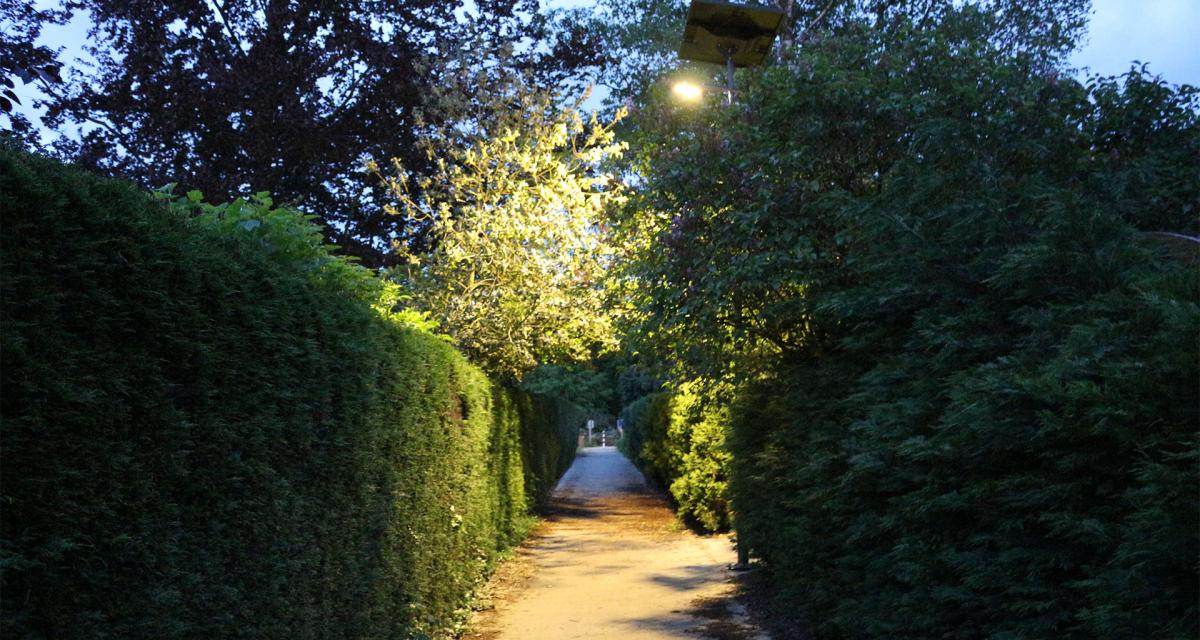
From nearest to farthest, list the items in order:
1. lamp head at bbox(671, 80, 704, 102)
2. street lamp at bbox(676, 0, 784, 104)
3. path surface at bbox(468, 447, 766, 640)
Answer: path surface at bbox(468, 447, 766, 640) → street lamp at bbox(676, 0, 784, 104) → lamp head at bbox(671, 80, 704, 102)

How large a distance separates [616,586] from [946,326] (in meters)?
7.38

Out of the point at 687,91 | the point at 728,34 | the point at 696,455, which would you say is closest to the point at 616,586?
the point at 696,455

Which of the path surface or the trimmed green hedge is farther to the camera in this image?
the trimmed green hedge

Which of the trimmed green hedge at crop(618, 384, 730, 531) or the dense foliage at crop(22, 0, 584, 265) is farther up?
the dense foliage at crop(22, 0, 584, 265)

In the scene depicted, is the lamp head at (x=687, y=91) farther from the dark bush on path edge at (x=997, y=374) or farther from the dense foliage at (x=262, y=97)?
the dense foliage at (x=262, y=97)

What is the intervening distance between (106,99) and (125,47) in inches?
35.7

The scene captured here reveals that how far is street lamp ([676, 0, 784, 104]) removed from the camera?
9.20 m

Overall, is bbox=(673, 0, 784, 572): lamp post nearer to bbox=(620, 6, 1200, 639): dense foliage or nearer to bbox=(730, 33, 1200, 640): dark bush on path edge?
bbox=(620, 6, 1200, 639): dense foliage

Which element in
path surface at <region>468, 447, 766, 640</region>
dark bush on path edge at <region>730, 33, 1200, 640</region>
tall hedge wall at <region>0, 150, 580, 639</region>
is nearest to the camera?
tall hedge wall at <region>0, 150, 580, 639</region>

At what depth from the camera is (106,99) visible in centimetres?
1463

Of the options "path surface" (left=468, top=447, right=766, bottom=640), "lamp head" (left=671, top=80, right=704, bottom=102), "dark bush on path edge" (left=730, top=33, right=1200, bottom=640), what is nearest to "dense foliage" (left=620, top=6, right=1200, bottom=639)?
"dark bush on path edge" (left=730, top=33, right=1200, bottom=640)

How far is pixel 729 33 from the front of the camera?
9.57 meters

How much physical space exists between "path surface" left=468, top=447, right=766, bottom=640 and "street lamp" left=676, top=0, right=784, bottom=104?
5084 mm

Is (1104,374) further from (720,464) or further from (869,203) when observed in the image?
(720,464)
